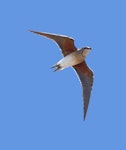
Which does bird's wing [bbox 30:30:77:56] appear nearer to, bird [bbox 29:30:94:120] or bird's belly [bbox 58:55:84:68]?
bird [bbox 29:30:94:120]

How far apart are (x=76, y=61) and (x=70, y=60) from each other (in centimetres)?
18

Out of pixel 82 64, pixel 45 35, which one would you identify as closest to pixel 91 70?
pixel 82 64

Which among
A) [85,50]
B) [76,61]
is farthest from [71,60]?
[85,50]

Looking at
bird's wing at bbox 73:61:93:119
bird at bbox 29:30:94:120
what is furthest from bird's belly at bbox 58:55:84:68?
bird's wing at bbox 73:61:93:119

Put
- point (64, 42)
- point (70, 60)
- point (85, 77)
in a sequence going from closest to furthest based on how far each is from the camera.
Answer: point (64, 42)
point (70, 60)
point (85, 77)

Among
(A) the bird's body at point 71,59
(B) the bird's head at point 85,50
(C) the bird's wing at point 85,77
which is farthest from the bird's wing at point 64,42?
(C) the bird's wing at point 85,77

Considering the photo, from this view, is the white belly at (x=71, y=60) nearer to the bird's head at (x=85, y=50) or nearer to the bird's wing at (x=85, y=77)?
the bird's head at (x=85, y=50)

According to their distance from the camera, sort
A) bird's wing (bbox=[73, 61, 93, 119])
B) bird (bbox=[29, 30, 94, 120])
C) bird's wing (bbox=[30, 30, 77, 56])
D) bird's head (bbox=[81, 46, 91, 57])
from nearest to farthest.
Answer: bird's wing (bbox=[30, 30, 77, 56]), bird (bbox=[29, 30, 94, 120]), bird's head (bbox=[81, 46, 91, 57]), bird's wing (bbox=[73, 61, 93, 119])

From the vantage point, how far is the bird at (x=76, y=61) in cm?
2119

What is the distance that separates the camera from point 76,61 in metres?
21.5

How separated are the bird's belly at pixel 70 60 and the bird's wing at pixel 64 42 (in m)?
0.15

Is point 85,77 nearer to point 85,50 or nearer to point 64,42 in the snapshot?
point 85,50

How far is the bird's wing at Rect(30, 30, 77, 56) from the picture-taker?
2103cm

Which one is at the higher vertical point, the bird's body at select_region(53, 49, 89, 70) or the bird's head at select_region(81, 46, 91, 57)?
the bird's head at select_region(81, 46, 91, 57)
